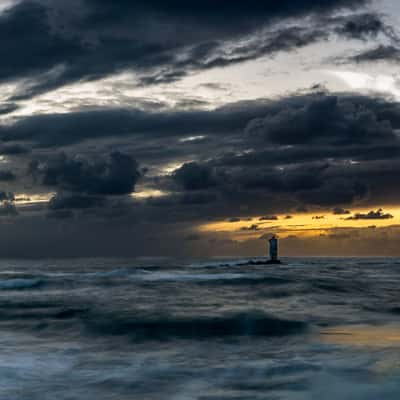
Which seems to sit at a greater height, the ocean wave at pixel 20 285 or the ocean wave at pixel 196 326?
the ocean wave at pixel 196 326

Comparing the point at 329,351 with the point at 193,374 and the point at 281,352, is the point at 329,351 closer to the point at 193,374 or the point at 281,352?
the point at 281,352

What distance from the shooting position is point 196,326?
18188mm

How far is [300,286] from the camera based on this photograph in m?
34.7

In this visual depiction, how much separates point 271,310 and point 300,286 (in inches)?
507

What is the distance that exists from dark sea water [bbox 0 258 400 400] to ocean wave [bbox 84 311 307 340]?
0.04 m

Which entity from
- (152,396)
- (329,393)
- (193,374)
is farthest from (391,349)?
(152,396)

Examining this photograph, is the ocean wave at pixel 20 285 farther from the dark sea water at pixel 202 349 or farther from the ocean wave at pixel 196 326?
the ocean wave at pixel 196 326

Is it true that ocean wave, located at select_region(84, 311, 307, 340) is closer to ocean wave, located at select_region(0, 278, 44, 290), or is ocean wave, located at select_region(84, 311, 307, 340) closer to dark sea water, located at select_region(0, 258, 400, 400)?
dark sea water, located at select_region(0, 258, 400, 400)

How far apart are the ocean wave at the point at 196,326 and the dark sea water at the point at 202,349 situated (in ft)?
0.12

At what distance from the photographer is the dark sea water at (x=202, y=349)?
32.6 feet

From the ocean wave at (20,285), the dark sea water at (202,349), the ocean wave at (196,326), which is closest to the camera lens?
the dark sea water at (202,349)

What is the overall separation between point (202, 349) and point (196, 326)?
149 inches

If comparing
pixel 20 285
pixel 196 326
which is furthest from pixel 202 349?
pixel 20 285

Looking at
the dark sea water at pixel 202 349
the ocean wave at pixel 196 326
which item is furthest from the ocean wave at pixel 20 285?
the ocean wave at pixel 196 326
